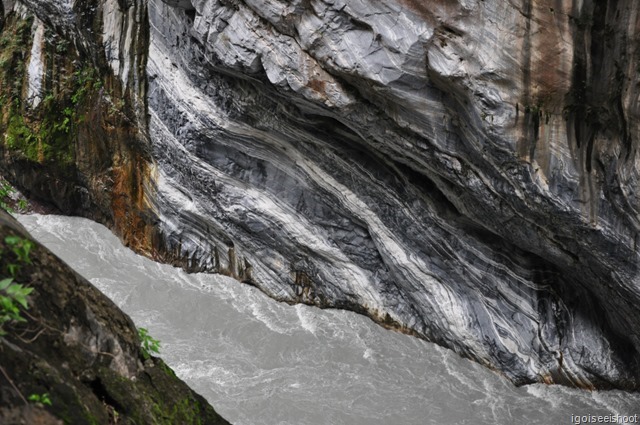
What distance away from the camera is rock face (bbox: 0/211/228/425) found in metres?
2.96

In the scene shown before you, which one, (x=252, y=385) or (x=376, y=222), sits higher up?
(x=376, y=222)

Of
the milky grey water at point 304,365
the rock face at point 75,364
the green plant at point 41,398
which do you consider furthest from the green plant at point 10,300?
the milky grey water at point 304,365

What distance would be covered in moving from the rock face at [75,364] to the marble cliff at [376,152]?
3.11m

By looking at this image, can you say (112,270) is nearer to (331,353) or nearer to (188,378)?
(188,378)

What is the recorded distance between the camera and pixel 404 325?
764 cm

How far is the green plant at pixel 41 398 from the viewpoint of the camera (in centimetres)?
290

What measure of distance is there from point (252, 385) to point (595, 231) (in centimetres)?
362

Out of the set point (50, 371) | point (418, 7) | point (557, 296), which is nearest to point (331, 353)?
point (557, 296)

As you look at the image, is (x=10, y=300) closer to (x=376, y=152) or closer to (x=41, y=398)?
(x=41, y=398)

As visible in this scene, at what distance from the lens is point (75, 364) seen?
331cm

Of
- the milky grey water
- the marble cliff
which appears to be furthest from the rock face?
the marble cliff

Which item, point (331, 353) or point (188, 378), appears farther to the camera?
point (331, 353)

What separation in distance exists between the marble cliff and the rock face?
3112 millimetres

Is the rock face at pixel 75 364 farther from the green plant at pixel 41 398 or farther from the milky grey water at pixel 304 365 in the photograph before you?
the milky grey water at pixel 304 365
